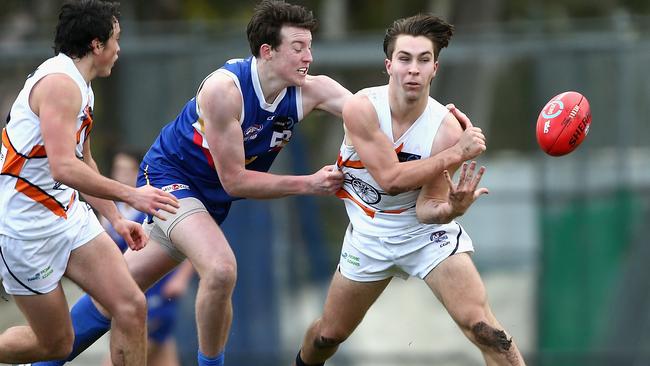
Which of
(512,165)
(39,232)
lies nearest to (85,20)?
(39,232)

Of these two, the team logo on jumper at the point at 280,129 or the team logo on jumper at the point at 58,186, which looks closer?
the team logo on jumper at the point at 58,186

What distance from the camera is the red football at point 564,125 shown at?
24.0ft

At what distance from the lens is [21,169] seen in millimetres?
6992

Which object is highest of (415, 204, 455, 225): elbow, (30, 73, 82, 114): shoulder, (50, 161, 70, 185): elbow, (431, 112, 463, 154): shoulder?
(30, 73, 82, 114): shoulder

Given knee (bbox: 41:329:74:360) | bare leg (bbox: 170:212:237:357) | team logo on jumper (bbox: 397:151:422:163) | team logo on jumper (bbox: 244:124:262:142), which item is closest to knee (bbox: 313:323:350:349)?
bare leg (bbox: 170:212:237:357)

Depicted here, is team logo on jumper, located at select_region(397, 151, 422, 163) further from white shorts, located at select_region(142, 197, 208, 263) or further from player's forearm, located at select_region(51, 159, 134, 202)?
player's forearm, located at select_region(51, 159, 134, 202)

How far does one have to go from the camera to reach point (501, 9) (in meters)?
25.0

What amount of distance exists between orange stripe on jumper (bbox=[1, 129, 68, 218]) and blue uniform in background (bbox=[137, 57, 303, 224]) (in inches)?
33.3

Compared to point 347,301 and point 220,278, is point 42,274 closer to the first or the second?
point 220,278

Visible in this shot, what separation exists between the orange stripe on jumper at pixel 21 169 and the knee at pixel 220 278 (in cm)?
90

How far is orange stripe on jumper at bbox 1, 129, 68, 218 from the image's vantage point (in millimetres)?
6969

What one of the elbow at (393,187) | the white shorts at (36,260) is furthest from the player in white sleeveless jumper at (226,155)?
the white shorts at (36,260)

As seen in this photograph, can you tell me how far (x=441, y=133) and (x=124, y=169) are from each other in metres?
3.47

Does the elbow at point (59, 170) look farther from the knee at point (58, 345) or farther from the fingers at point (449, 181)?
the fingers at point (449, 181)
